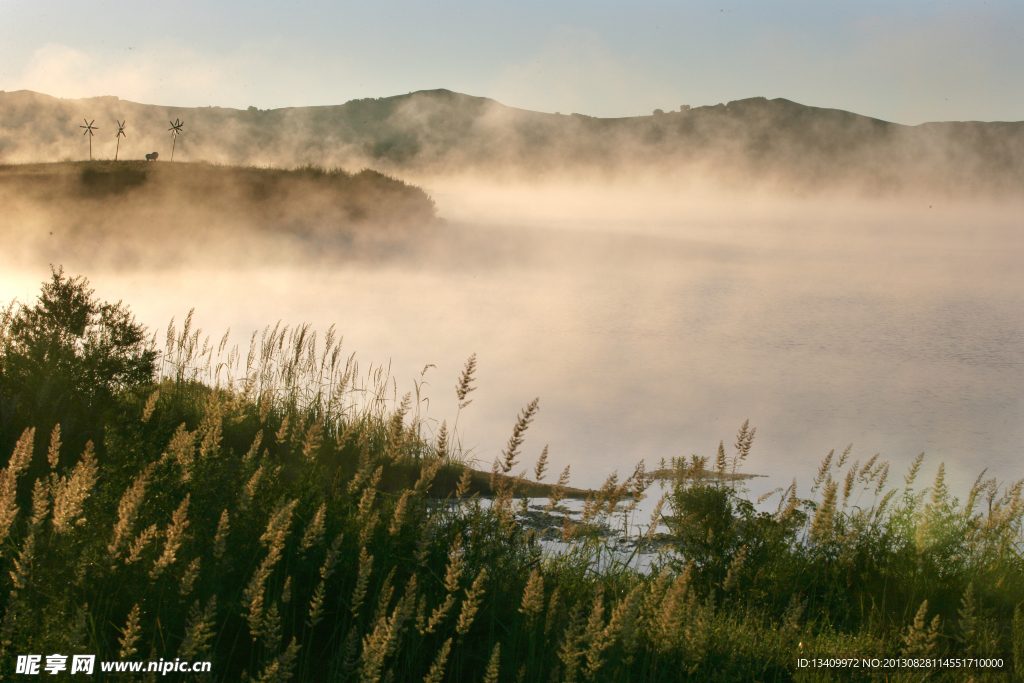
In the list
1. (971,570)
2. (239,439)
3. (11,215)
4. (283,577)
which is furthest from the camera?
(11,215)

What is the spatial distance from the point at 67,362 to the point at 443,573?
11.8ft

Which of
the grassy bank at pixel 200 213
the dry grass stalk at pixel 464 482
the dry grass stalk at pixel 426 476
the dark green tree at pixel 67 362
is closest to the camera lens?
the dry grass stalk at pixel 464 482

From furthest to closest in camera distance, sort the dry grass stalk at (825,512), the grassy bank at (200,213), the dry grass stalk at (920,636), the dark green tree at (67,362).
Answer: the grassy bank at (200,213)
the dark green tree at (67,362)
the dry grass stalk at (825,512)
the dry grass stalk at (920,636)

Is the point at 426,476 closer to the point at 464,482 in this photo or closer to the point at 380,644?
the point at 464,482

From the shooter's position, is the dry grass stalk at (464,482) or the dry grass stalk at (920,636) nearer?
the dry grass stalk at (920,636)

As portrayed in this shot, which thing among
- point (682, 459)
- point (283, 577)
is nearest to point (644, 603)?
point (682, 459)

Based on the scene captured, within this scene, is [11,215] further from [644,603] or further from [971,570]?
[971,570]

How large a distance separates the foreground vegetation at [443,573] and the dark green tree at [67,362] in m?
0.05

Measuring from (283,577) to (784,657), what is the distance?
192cm

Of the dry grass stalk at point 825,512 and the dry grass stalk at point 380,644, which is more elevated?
the dry grass stalk at point 825,512

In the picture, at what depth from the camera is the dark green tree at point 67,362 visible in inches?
175

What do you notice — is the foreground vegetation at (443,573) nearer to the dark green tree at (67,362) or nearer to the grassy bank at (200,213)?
the dark green tree at (67,362)

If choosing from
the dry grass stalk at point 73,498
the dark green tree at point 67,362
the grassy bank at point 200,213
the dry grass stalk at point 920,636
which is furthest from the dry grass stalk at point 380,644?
the grassy bank at point 200,213

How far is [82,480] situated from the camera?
2.10 metres
